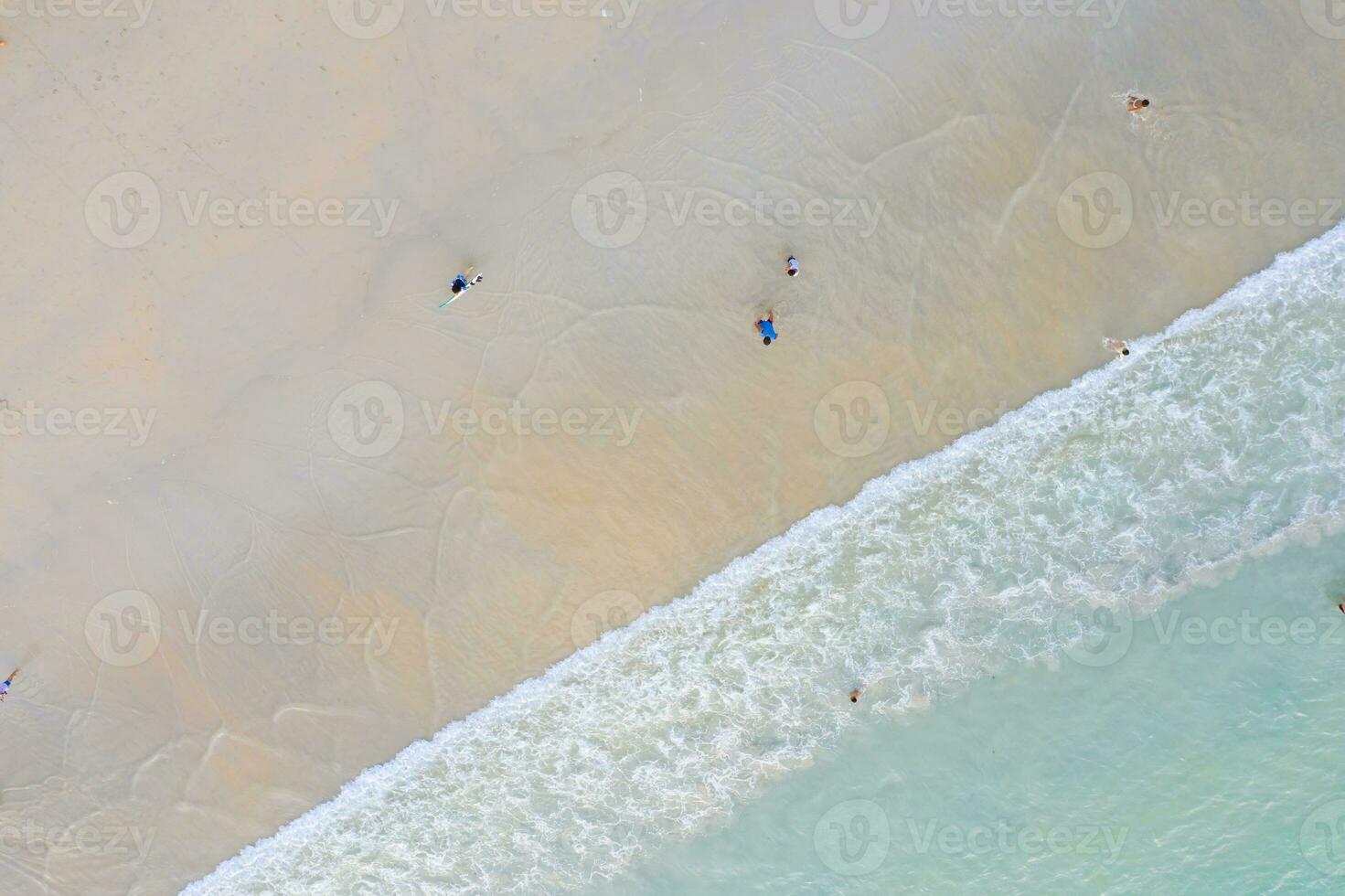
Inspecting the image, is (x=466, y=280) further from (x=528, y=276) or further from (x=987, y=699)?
(x=987, y=699)

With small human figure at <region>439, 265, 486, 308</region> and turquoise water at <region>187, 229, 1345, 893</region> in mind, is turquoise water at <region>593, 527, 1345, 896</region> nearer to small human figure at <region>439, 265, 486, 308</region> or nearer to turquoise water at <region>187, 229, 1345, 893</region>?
turquoise water at <region>187, 229, 1345, 893</region>

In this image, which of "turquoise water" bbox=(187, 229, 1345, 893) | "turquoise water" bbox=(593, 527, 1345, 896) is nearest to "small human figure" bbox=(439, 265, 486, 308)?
"turquoise water" bbox=(187, 229, 1345, 893)

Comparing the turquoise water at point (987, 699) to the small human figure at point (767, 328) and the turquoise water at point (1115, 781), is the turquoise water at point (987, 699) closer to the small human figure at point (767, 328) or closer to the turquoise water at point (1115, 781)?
the turquoise water at point (1115, 781)

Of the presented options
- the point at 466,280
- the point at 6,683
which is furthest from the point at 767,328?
the point at 6,683

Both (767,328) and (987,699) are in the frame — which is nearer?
(767,328)

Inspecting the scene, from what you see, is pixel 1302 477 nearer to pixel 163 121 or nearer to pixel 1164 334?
pixel 1164 334

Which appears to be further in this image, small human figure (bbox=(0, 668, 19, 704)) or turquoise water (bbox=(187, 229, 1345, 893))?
small human figure (bbox=(0, 668, 19, 704))

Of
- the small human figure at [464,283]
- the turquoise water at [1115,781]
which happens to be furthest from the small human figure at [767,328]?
the turquoise water at [1115,781]
